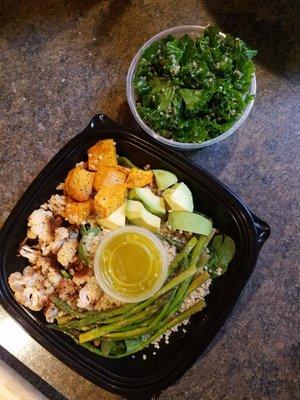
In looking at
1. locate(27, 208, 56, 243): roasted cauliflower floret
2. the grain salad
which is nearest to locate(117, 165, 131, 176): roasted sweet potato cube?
the grain salad

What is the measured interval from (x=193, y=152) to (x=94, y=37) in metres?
0.49

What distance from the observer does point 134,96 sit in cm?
172

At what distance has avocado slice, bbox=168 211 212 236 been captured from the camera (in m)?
1.64

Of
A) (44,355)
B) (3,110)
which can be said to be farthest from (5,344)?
(3,110)

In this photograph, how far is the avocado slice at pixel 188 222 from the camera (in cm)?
164

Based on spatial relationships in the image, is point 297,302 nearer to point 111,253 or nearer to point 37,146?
point 111,253

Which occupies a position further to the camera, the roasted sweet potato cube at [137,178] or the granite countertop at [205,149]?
the granite countertop at [205,149]

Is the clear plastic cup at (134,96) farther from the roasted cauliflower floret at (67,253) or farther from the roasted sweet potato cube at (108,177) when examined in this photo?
the roasted cauliflower floret at (67,253)

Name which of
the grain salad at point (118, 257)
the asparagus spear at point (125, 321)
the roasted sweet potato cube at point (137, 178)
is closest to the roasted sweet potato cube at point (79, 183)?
the grain salad at point (118, 257)

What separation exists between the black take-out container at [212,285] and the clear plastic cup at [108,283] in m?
0.18

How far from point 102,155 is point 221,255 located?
17.8 inches

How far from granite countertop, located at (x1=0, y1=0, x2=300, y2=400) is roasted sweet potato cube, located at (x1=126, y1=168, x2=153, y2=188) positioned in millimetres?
203

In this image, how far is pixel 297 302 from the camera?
1.79 metres

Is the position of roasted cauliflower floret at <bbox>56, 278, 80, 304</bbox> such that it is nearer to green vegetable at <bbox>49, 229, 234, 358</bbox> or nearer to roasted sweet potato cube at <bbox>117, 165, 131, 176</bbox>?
green vegetable at <bbox>49, 229, 234, 358</bbox>
